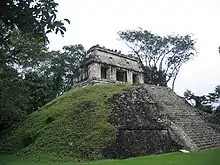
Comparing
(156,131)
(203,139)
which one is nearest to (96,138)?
(156,131)

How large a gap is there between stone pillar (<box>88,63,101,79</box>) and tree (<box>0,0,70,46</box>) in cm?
1518

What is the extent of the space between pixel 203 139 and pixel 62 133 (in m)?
6.88

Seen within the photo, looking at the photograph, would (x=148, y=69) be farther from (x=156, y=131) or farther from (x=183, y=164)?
(x=183, y=164)

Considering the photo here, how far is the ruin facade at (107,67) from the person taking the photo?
19.9m

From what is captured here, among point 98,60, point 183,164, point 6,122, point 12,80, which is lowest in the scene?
point 183,164

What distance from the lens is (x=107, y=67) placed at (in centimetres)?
2088

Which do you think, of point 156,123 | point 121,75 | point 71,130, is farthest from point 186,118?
point 121,75

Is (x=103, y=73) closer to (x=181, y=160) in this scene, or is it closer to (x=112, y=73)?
(x=112, y=73)

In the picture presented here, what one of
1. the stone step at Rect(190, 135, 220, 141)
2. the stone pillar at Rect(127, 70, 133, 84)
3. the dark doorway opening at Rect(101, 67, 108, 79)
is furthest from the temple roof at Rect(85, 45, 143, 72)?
the stone step at Rect(190, 135, 220, 141)

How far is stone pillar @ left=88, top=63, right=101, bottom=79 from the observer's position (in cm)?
1947

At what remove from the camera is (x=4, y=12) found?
12.5 feet

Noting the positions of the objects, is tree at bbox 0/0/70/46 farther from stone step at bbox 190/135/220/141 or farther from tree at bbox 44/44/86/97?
tree at bbox 44/44/86/97

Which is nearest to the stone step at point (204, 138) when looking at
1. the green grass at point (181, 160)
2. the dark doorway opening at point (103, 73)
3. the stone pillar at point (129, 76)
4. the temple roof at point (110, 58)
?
the green grass at point (181, 160)

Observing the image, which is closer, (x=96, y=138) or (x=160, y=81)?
(x=96, y=138)
